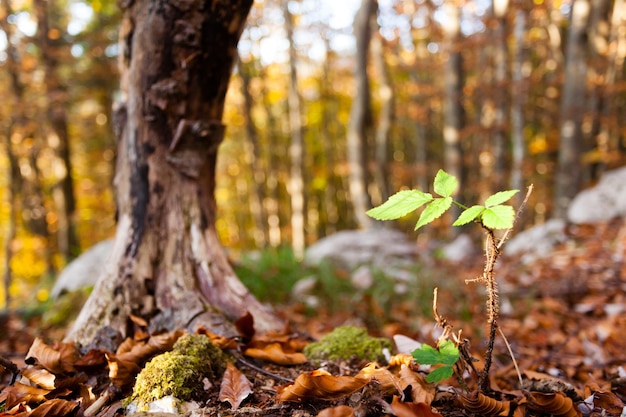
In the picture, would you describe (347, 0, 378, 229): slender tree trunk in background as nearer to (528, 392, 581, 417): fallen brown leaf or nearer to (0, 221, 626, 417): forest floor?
(0, 221, 626, 417): forest floor

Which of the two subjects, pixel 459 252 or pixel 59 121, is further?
pixel 59 121

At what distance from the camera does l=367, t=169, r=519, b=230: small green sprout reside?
0.97 meters

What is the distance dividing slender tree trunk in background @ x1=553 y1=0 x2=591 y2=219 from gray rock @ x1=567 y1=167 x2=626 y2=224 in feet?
0.68

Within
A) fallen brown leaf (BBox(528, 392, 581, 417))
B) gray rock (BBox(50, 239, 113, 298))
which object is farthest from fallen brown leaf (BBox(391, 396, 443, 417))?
gray rock (BBox(50, 239, 113, 298))

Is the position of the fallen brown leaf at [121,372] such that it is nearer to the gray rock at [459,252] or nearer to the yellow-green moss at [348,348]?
the yellow-green moss at [348,348]

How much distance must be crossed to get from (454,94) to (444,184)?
9415 mm

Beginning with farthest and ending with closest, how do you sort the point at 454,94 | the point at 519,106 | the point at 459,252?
the point at 454,94 → the point at 519,106 → the point at 459,252

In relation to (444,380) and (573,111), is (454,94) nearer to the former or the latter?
(573,111)

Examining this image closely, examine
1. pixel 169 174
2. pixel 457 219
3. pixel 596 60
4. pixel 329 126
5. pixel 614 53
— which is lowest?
pixel 457 219

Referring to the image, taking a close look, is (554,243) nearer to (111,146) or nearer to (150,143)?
(150,143)

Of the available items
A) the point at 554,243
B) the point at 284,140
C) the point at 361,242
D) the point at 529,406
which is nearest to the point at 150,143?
the point at 529,406

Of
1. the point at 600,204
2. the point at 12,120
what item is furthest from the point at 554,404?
the point at 12,120

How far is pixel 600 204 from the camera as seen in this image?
23.9 ft

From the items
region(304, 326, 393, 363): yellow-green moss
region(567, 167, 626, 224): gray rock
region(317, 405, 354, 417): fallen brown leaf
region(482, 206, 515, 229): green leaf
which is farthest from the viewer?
region(567, 167, 626, 224): gray rock
